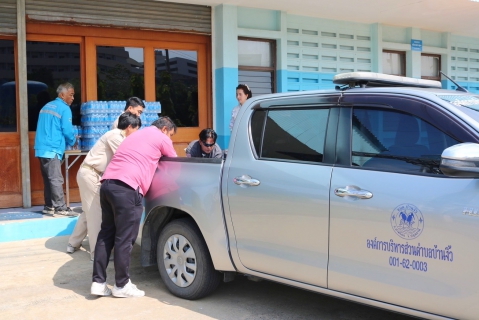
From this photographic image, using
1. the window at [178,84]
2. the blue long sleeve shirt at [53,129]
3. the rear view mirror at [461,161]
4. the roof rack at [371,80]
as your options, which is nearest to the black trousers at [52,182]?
the blue long sleeve shirt at [53,129]

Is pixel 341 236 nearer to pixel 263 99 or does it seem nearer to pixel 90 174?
pixel 263 99

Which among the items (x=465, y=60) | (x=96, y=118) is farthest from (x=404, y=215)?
(x=465, y=60)

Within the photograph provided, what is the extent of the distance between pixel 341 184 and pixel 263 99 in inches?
48.6

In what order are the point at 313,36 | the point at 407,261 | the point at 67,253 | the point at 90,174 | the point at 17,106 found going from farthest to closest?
1. the point at 313,36
2. the point at 17,106
3. the point at 67,253
4. the point at 90,174
5. the point at 407,261

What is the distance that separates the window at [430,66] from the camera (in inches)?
496

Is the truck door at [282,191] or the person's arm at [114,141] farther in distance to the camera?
the person's arm at [114,141]

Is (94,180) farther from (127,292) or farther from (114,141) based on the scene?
(127,292)

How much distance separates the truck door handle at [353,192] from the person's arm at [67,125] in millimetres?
5227

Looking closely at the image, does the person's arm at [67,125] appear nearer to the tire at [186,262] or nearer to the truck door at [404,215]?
the tire at [186,262]

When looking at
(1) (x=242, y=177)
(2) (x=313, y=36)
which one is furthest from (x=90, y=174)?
(2) (x=313, y=36)

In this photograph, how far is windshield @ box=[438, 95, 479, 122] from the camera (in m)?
3.60

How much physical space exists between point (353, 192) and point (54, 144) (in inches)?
210

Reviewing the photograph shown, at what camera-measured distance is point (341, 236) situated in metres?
3.81

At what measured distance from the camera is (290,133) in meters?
4.41
